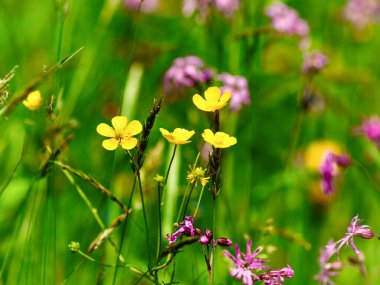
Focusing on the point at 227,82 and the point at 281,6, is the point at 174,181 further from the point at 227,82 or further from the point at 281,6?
the point at 281,6

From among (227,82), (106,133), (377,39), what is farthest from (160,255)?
(377,39)

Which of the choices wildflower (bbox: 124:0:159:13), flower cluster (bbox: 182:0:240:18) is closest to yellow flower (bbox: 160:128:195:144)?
flower cluster (bbox: 182:0:240:18)

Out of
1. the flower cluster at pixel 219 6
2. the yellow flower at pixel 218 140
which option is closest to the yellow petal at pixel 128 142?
the yellow flower at pixel 218 140

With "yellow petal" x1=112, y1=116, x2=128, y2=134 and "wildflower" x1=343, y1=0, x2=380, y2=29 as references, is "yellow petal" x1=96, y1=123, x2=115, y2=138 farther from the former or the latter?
"wildflower" x1=343, y1=0, x2=380, y2=29

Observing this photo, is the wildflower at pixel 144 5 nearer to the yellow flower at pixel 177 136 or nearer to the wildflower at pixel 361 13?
the wildflower at pixel 361 13

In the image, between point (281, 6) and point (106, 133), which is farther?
point (281, 6)

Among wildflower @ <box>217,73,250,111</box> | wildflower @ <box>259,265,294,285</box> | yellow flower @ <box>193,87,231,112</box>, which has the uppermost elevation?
wildflower @ <box>217,73,250,111</box>
